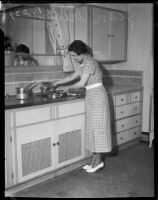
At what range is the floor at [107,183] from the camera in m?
1.94

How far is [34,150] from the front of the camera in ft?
6.54

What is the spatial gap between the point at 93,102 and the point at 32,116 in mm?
553

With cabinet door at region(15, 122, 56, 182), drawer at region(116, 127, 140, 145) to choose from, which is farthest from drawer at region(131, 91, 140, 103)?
cabinet door at region(15, 122, 56, 182)

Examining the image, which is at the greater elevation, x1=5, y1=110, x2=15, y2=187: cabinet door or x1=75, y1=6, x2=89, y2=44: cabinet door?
x1=75, y1=6, x2=89, y2=44: cabinet door

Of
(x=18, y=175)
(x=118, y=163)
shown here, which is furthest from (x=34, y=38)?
(x=118, y=163)

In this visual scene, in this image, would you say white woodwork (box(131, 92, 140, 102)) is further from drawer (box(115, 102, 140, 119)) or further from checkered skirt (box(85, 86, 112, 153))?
checkered skirt (box(85, 86, 112, 153))

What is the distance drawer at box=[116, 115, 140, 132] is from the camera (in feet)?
9.16

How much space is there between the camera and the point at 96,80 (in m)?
2.23

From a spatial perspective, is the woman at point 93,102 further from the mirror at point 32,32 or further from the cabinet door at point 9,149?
the cabinet door at point 9,149

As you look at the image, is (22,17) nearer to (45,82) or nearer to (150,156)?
(45,82)

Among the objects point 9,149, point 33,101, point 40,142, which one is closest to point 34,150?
point 40,142

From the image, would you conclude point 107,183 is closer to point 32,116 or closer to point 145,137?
point 32,116

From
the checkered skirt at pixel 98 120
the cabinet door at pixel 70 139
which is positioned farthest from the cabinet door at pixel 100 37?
the cabinet door at pixel 70 139

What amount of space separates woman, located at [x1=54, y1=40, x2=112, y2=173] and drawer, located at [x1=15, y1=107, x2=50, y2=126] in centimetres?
36
